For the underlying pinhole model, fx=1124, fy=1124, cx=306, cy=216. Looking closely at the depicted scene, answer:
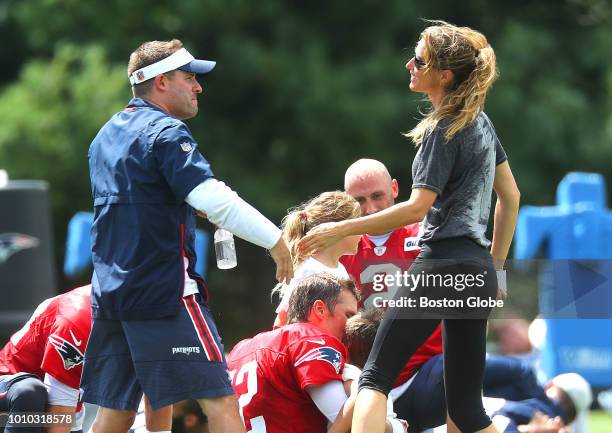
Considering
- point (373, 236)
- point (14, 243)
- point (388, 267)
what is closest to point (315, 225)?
point (388, 267)

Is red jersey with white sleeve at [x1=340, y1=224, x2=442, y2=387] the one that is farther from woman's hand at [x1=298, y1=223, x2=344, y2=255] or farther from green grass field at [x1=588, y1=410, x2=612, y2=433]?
green grass field at [x1=588, y1=410, x2=612, y2=433]

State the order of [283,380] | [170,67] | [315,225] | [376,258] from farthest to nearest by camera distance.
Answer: [376,258] < [315,225] < [283,380] < [170,67]

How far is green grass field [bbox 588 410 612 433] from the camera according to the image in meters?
9.20

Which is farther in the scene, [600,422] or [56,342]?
[600,422]

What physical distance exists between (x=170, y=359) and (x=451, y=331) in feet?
3.62

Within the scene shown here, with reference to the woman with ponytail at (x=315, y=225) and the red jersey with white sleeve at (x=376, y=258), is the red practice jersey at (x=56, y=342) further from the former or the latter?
the red jersey with white sleeve at (x=376, y=258)

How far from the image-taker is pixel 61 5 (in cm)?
1734

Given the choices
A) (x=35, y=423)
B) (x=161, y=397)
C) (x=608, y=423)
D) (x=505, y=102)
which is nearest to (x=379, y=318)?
(x=161, y=397)

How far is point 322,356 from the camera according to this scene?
459cm

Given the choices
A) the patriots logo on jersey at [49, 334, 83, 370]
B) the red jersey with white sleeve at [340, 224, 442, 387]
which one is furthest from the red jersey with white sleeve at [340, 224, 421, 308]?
the patriots logo on jersey at [49, 334, 83, 370]

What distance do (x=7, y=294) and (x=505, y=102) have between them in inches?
383

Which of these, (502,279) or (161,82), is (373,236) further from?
(161,82)

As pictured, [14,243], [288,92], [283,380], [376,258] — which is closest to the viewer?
[283,380]

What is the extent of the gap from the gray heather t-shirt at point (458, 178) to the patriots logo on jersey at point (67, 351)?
64.0 inches
